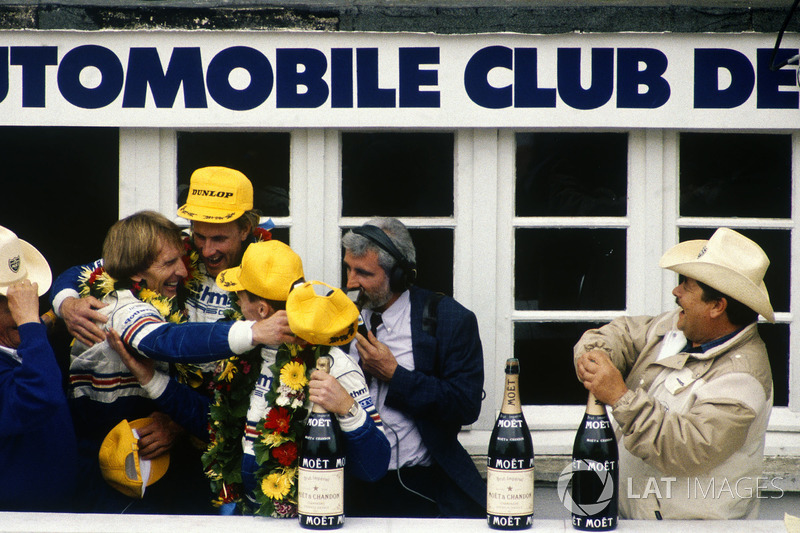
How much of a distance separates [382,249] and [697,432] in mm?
1392

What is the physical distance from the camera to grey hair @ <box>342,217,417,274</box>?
3465mm

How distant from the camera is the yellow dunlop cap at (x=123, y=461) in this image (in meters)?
3.11

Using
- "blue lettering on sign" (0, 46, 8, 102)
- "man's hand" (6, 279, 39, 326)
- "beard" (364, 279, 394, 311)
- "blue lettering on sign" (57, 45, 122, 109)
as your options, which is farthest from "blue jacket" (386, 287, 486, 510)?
"blue lettering on sign" (0, 46, 8, 102)

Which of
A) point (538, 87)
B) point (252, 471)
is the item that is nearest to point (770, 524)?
point (252, 471)

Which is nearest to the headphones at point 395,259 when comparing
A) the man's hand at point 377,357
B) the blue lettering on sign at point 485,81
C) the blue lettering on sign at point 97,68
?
the man's hand at point 377,357

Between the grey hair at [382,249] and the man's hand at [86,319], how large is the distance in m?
0.96

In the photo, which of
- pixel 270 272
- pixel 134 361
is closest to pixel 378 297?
pixel 270 272

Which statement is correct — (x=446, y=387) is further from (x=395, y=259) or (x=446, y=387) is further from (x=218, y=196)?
(x=218, y=196)

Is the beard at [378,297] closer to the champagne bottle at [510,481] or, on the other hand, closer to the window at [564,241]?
the window at [564,241]

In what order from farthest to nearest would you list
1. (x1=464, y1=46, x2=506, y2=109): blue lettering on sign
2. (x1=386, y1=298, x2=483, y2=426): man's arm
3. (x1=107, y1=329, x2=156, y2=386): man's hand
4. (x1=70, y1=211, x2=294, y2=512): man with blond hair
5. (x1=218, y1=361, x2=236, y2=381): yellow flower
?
(x1=464, y1=46, x2=506, y2=109): blue lettering on sign
(x1=386, y1=298, x2=483, y2=426): man's arm
(x1=70, y1=211, x2=294, y2=512): man with blond hair
(x1=107, y1=329, x2=156, y2=386): man's hand
(x1=218, y1=361, x2=236, y2=381): yellow flower

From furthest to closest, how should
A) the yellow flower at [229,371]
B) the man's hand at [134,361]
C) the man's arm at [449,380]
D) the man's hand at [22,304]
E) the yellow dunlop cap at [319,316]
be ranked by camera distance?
the man's arm at [449,380]
the man's hand at [134,361]
the yellow flower at [229,371]
the man's hand at [22,304]
the yellow dunlop cap at [319,316]

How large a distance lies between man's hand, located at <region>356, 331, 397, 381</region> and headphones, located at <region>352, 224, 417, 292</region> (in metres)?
0.28

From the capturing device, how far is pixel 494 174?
4.12m

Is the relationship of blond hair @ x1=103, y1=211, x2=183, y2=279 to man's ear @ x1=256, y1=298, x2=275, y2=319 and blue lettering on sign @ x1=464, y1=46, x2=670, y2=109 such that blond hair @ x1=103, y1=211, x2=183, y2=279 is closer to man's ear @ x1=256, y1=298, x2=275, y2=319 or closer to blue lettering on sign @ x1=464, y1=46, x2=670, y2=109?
man's ear @ x1=256, y1=298, x2=275, y2=319
